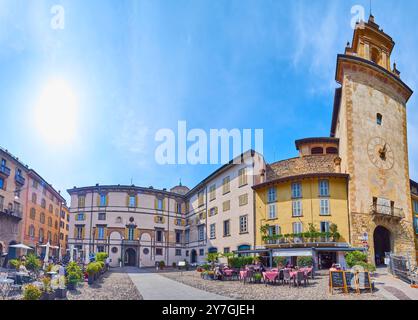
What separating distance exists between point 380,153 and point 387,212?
509 centimetres

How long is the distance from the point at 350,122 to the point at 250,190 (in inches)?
438

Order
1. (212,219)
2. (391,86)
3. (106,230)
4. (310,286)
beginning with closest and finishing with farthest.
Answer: (310,286) → (391,86) → (212,219) → (106,230)

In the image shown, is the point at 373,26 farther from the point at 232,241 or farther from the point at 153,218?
the point at 153,218

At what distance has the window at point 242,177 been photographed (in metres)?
35.2

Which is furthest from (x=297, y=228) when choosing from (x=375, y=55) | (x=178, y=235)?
(x=178, y=235)

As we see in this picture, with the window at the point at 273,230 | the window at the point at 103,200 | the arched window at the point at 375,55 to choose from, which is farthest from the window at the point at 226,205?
the arched window at the point at 375,55

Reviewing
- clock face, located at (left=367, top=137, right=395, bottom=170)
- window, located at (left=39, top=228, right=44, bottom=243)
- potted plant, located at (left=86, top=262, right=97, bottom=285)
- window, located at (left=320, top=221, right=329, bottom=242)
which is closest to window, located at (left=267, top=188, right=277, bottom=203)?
window, located at (left=320, top=221, right=329, bottom=242)

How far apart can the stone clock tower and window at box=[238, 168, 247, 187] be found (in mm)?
9274

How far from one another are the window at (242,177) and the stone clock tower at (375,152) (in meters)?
9.27

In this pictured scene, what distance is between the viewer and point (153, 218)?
4978 centimetres

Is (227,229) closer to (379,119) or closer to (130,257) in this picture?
(130,257)

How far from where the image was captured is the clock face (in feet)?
95.6
